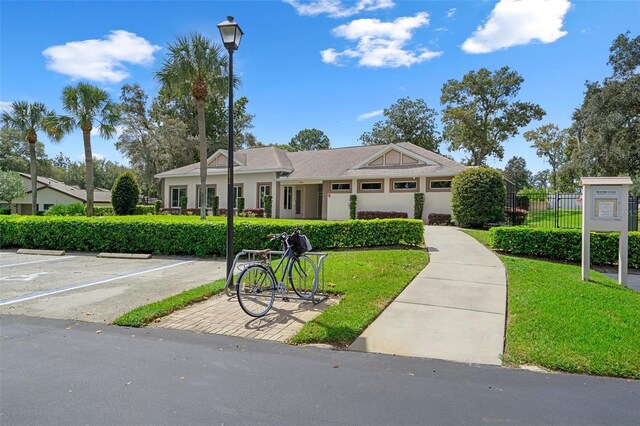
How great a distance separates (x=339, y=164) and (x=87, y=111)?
633 inches

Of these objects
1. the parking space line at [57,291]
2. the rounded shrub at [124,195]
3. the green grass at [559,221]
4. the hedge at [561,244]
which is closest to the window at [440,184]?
the green grass at [559,221]

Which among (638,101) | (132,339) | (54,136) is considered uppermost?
(638,101)

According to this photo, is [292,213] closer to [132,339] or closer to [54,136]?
[54,136]

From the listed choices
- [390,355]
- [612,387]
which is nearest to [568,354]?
[612,387]

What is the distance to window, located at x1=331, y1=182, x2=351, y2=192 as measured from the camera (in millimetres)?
24191

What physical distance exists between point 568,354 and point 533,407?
1366 millimetres

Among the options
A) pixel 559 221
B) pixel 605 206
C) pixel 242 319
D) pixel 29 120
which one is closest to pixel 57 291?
pixel 242 319

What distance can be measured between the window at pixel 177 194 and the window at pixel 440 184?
1860 cm

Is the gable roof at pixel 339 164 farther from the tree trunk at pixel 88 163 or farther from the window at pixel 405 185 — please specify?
the tree trunk at pixel 88 163

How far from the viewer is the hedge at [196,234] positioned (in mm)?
11703

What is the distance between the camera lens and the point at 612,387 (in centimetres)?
359

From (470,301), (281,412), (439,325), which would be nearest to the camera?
(281,412)

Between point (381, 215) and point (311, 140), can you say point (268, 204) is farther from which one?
point (311, 140)

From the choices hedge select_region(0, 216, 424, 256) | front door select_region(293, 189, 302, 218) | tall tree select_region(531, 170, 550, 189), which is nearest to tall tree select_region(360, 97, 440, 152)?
front door select_region(293, 189, 302, 218)
